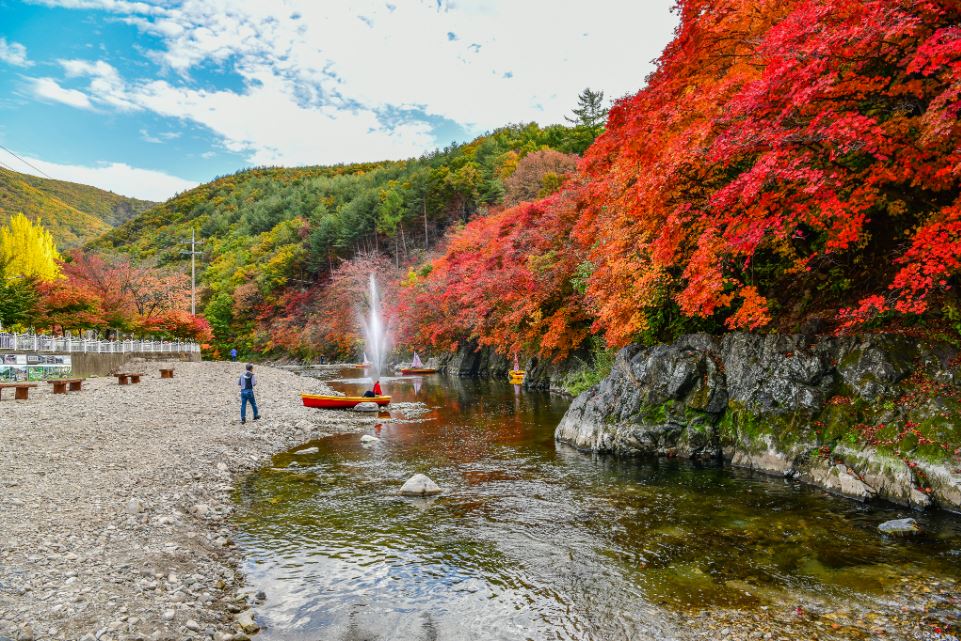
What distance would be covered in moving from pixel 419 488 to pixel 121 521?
16.1 feet

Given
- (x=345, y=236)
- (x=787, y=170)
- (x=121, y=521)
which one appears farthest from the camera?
(x=345, y=236)

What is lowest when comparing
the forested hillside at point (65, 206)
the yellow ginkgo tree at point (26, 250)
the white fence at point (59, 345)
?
the white fence at point (59, 345)

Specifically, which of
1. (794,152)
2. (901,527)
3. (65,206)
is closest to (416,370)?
(794,152)

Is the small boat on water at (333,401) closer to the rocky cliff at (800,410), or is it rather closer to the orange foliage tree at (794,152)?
the rocky cliff at (800,410)

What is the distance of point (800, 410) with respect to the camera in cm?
1048

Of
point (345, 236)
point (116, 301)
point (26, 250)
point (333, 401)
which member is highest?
point (345, 236)

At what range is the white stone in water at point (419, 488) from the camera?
992cm

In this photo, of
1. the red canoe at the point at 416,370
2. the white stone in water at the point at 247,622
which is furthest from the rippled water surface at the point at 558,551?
the red canoe at the point at 416,370

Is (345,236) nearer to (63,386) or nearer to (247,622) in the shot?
(63,386)

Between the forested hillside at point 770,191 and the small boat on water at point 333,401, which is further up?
the forested hillside at point 770,191

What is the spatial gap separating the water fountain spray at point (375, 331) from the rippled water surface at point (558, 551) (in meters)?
47.7

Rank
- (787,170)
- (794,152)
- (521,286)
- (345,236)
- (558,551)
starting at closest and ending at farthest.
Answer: (558,551) < (787,170) < (794,152) < (521,286) < (345,236)

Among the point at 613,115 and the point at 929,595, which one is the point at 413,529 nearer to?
the point at 929,595

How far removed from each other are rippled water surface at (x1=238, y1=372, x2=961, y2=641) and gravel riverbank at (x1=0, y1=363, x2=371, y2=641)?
69 centimetres
